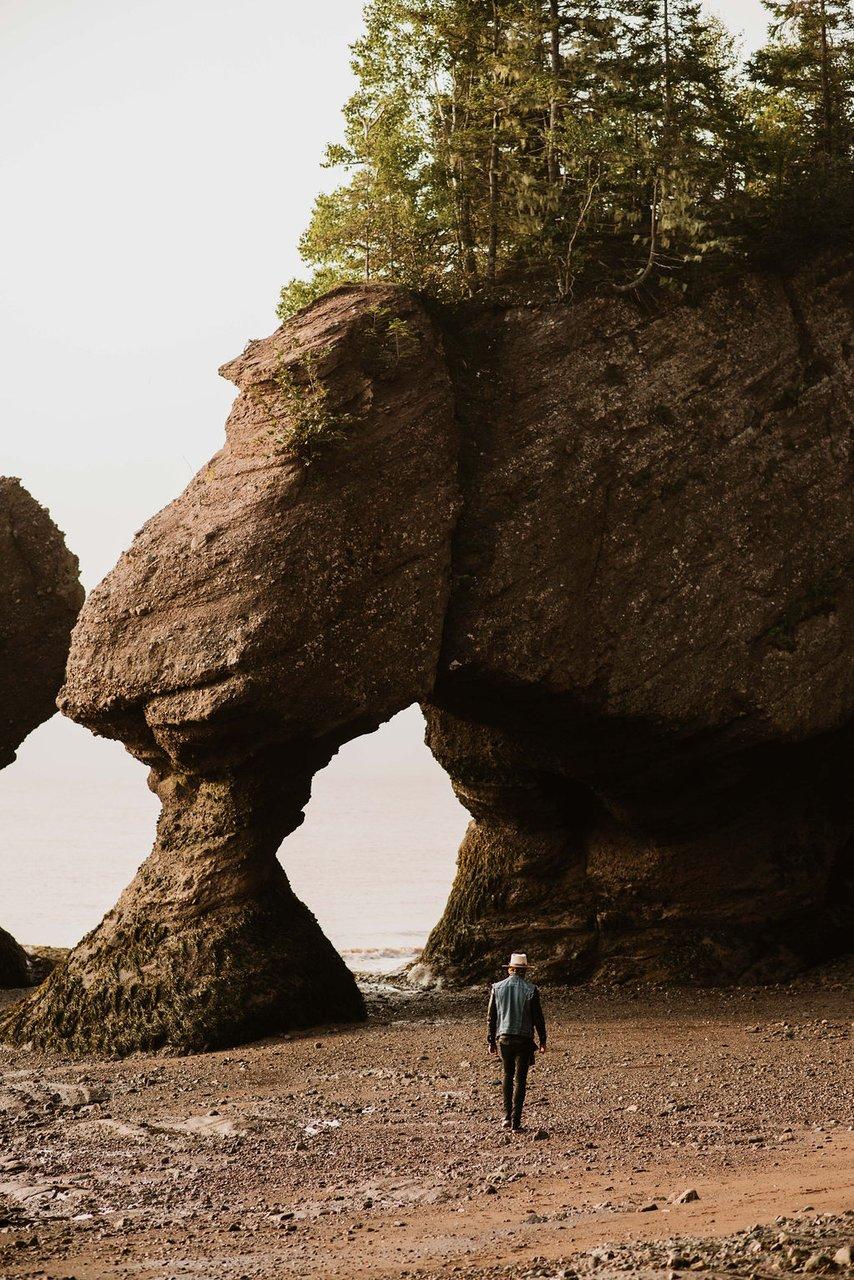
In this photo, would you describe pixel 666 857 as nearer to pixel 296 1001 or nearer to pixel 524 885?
pixel 524 885

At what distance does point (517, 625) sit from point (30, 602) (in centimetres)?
1227

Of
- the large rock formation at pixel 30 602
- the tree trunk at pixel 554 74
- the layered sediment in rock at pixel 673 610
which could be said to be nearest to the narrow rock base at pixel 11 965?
the large rock formation at pixel 30 602

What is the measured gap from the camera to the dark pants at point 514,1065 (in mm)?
14906

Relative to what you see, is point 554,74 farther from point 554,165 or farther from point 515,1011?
point 515,1011

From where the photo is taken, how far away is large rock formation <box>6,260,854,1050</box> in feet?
69.9

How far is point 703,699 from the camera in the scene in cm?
2302

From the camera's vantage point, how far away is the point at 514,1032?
1505 cm

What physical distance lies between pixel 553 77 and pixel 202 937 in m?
15.2

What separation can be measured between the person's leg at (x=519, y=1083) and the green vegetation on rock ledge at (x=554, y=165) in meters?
13.8

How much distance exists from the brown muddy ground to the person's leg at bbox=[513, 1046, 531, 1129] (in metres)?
0.27

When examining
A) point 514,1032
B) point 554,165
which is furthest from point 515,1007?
point 554,165

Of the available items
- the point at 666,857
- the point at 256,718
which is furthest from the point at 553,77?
the point at 666,857

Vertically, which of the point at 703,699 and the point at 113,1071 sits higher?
the point at 703,699

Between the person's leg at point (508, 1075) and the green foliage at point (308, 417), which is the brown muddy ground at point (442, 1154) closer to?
the person's leg at point (508, 1075)
